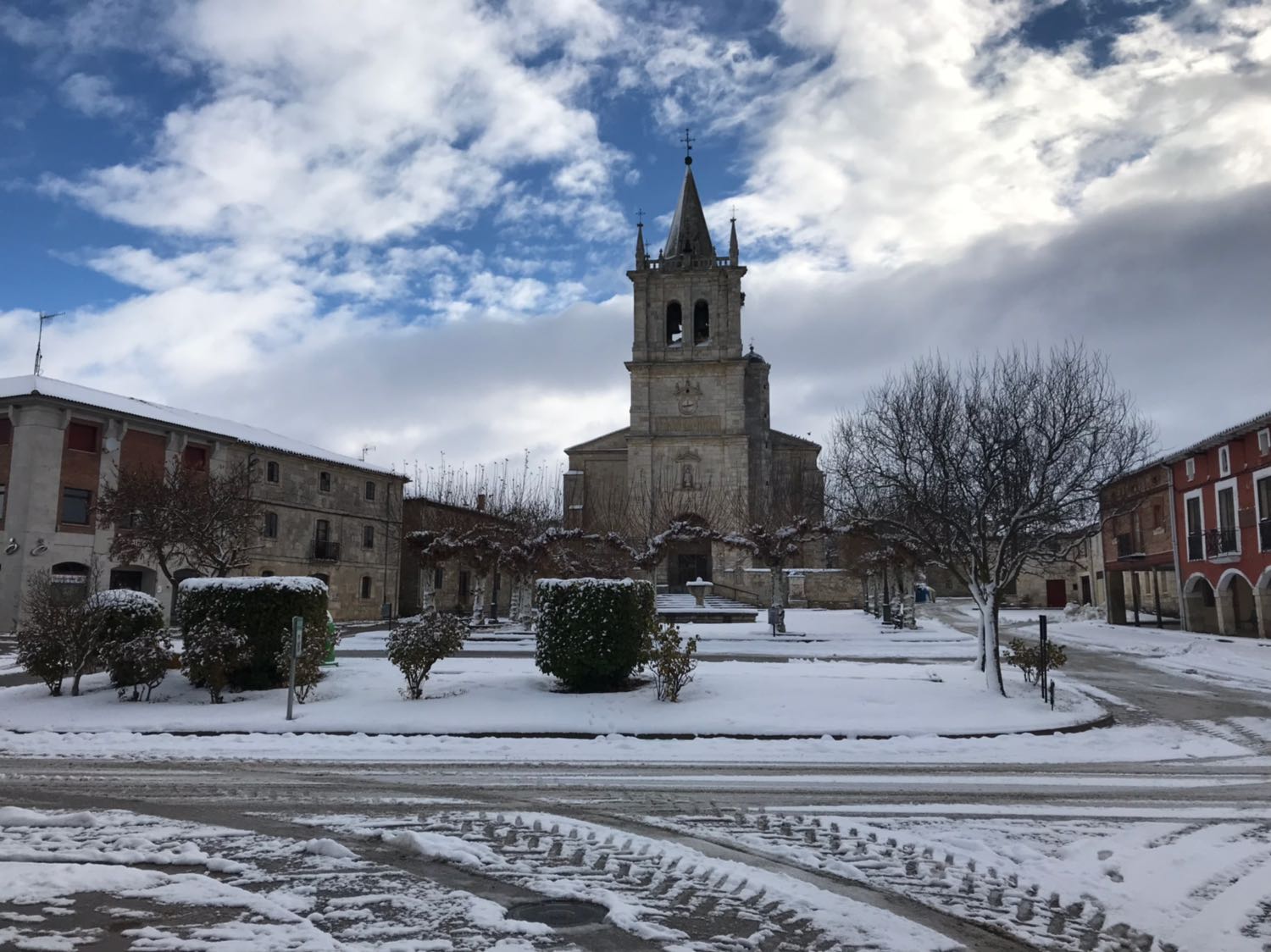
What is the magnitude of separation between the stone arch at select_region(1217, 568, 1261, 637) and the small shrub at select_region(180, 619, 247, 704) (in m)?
28.9

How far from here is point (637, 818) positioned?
692 centimetres

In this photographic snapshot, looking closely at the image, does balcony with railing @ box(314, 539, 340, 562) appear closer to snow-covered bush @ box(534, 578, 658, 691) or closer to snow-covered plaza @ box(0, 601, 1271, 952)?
snow-covered plaza @ box(0, 601, 1271, 952)

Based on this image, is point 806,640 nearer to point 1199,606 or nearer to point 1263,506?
point 1263,506

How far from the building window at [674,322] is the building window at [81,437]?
36480mm

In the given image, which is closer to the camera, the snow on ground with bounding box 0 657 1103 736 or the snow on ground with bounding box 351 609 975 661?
the snow on ground with bounding box 0 657 1103 736

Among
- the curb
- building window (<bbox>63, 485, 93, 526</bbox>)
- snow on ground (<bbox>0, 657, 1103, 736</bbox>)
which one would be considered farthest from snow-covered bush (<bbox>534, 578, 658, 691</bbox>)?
building window (<bbox>63, 485, 93, 526</bbox>)

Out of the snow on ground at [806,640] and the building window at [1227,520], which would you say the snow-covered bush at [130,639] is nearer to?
the snow on ground at [806,640]

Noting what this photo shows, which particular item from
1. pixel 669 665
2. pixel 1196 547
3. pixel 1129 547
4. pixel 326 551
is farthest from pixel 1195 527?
pixel 326 551

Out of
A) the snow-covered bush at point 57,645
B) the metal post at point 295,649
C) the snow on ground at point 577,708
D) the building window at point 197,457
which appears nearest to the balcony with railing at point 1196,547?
the snow on ground at point 577,708

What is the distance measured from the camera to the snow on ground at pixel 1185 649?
19.9m

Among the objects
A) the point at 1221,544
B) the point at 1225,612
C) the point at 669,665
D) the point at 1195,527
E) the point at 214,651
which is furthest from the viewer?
the point at 1195,527

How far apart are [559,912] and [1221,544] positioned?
30.7 meters

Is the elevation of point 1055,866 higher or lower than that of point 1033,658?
lower

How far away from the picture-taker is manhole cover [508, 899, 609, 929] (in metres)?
→ 4.61
